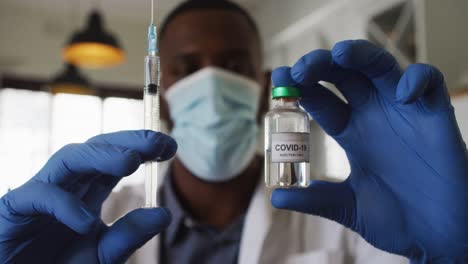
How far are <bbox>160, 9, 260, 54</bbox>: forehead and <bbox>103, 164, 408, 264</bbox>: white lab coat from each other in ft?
1.46

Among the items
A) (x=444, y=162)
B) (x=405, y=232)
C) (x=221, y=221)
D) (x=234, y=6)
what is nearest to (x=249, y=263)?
(x=221, y=221)

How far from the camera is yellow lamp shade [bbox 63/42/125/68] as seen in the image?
100 inches

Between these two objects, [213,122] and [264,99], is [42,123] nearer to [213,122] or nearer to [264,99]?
[264,99]

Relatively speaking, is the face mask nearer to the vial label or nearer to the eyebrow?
the eyebrow

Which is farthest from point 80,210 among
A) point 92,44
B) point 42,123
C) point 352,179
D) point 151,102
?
point 42,123

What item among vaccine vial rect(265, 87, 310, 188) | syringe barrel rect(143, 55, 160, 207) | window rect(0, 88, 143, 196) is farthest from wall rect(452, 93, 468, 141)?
window rect(0, 88, 143, 196)

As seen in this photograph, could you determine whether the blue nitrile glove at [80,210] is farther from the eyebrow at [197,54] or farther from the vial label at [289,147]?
the eyebrow at [197,54]

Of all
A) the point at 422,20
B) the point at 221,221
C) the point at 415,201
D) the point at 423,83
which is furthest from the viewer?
the point at 422,20

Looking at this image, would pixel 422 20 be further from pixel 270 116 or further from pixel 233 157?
pixel 270 116

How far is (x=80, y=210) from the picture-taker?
2.23ft

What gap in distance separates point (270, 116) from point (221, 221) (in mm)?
706

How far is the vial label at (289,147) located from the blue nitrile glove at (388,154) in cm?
7

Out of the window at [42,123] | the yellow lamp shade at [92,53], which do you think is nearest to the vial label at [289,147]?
the yellow lamp shade at [92,53]

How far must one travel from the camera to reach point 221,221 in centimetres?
141
